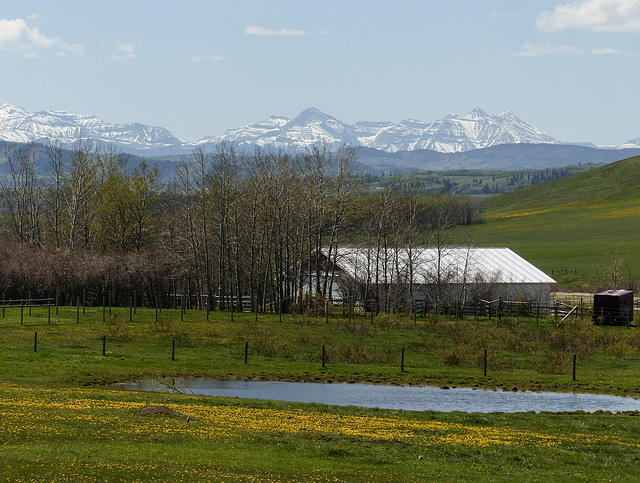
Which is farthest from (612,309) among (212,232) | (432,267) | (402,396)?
(212,232)

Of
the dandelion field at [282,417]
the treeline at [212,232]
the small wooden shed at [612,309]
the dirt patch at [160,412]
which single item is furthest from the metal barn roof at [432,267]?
the dirt patch at [160,412]

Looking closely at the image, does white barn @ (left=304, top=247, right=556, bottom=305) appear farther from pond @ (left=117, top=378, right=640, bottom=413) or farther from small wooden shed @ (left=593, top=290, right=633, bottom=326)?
pond @ (left=117, top=378, right=640, bottom=413)

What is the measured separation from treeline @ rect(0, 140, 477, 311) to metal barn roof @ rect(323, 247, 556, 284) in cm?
204

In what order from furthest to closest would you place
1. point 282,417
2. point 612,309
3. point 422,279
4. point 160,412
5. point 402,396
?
1. point 422,279
2. point 612,309
3. point 402,396
4. point 282,417
5. point 160,412

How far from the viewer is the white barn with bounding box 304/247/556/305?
272 ft

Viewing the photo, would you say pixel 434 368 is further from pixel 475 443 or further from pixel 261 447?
pixel 261 447

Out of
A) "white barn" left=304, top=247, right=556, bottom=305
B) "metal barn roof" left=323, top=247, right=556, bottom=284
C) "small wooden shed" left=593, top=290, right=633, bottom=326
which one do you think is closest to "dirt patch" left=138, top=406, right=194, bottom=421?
"white barn" left=304, top=247, right=556, bottom=305

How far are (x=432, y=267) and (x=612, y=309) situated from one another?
896 inches

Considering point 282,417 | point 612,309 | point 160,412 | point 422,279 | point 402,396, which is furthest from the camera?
point 422,279

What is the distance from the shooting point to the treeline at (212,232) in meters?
81.5

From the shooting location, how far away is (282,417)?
85.0ft

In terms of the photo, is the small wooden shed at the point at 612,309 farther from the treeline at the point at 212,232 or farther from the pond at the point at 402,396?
the pond at the point at 402,396

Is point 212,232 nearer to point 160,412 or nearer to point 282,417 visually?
point 282,417

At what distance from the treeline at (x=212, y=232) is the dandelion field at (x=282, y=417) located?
954 inches
